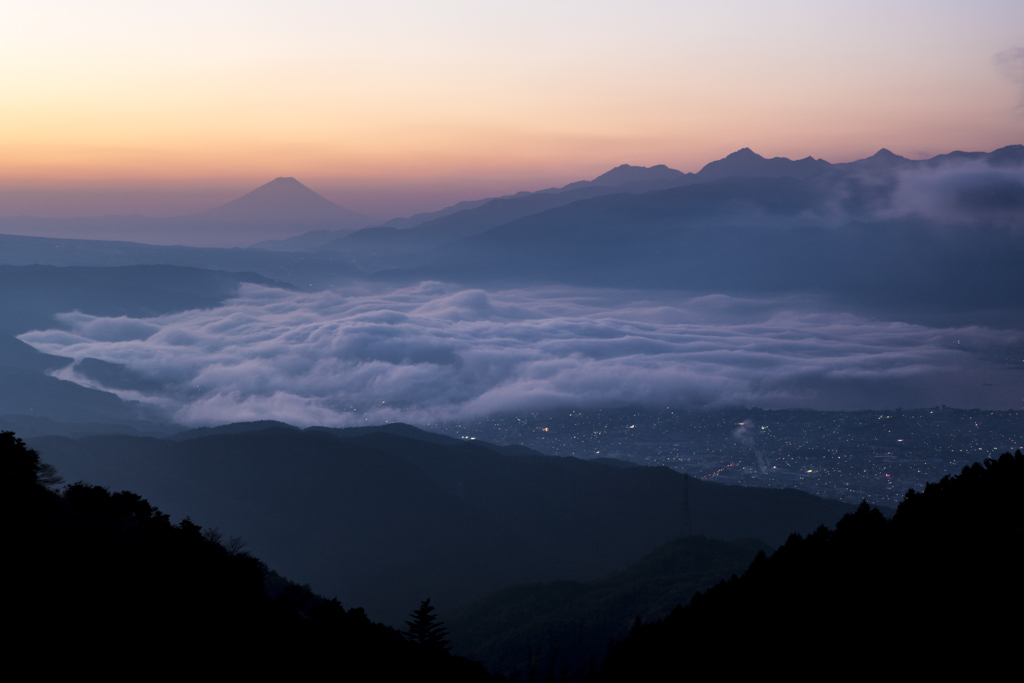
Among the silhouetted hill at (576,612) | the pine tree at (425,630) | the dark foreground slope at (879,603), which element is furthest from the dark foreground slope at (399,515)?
the pine tree at (425,630)

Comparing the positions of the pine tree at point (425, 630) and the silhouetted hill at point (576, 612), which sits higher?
the pine tree at point (425, 630)

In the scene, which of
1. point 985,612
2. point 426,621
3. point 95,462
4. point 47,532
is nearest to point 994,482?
point 985,612

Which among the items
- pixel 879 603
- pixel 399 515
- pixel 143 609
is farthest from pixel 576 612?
pixel 143 609

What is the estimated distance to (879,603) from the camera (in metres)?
38.0

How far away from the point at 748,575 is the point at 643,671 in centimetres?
1837

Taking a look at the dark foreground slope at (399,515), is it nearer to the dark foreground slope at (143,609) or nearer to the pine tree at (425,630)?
the pine tree at (425,630)

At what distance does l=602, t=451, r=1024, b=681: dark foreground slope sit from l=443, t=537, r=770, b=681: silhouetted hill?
4446cm

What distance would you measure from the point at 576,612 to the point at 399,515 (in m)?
76.1

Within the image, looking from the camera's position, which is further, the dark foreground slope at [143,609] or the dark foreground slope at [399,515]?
the dark foreground slope at [399,515]

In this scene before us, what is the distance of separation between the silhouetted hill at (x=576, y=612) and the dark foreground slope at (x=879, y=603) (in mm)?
44457

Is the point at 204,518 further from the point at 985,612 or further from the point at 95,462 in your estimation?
the point at 985,612

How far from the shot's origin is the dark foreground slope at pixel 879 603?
31.8 metres

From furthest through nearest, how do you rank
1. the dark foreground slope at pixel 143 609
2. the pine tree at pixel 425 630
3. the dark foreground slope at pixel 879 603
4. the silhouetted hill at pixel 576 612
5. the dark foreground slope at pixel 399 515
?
1. the dark foreground slope at pixel 399 515
2. the silhouetted hill at pixel 576 612
3. the pine tree at pixel 425 630
4. the dark foreground slope at pixel 879 603
5. the dark foreground slope at pixel 143 609

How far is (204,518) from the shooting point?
554 ft
